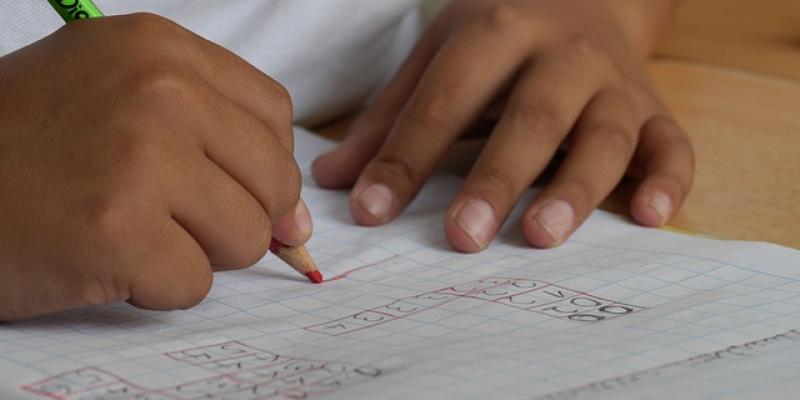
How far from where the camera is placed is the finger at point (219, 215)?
473mm

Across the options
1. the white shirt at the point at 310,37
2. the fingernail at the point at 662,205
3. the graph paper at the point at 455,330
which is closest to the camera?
the graph paper at the point at 455,330

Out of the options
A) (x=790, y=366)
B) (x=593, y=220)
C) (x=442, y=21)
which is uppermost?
(x=442, y=21)

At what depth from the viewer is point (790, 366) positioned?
42 centimetres

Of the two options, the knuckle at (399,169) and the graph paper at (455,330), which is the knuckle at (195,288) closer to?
the graph paper at (455,330)

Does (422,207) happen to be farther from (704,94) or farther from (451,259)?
(704,94)

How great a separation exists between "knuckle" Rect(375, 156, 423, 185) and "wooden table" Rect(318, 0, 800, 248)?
0.37 feet

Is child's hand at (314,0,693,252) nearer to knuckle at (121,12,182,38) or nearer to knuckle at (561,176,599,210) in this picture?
knuckle at (561,176,599,210)

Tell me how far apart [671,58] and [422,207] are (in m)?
0.36

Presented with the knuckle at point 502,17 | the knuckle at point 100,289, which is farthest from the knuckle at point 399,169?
the knuckle at point 100,289

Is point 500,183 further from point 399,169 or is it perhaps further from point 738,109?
point 738,109

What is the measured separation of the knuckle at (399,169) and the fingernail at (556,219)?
9 centimetres

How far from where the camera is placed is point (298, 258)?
0.54 metres

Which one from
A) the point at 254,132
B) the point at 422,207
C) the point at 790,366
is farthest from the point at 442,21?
the point at 790,366

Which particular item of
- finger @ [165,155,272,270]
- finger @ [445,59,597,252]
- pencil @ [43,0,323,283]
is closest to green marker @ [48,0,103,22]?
pencil @ [43,0,323,283]
